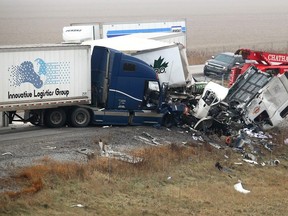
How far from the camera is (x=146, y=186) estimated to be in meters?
15.1

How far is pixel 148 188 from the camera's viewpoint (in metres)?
15.0

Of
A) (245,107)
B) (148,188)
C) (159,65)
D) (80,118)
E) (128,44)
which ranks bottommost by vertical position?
(148,188)

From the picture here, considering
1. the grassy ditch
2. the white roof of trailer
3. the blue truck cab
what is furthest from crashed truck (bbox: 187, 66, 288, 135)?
the grassy ditch

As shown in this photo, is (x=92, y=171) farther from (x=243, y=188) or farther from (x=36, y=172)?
(x=243, y=188)

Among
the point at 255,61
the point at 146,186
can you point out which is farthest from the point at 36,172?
the point at 255,61

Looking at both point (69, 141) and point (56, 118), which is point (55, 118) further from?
point (69, 141)

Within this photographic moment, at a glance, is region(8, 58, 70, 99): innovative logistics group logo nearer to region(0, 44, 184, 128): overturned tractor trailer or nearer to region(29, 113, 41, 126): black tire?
region(0, 44, 184, 128): overturned tractor trailer

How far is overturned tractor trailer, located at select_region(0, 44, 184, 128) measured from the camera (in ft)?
64.2

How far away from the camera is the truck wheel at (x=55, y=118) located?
20.7 m

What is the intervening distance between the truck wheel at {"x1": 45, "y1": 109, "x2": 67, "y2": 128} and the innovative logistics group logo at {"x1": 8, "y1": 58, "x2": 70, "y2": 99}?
0.72 m

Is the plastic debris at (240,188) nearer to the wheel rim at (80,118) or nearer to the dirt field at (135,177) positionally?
the dirt field at (135,177)

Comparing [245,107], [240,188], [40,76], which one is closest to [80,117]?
[40,76]

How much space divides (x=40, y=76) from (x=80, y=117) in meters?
2.13

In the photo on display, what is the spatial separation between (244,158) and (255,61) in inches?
367
